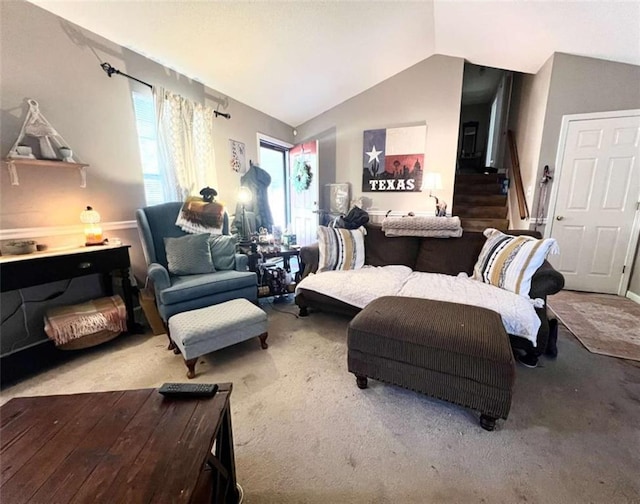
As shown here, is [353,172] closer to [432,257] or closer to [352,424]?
[432,257]

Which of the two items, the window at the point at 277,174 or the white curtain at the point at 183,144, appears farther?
the window at the point at 277,174

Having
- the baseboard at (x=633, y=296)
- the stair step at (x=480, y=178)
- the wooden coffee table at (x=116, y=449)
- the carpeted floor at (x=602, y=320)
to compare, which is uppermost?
the stair step at (x=480, y=178)

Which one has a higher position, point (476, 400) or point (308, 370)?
point (476, 400)

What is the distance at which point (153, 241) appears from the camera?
2477 millimetres

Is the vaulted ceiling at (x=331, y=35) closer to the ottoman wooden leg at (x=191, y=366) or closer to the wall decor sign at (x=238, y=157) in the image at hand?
the wall decor sign at (x=238, y=157)

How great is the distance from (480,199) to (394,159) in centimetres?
176

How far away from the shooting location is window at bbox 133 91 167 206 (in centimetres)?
262

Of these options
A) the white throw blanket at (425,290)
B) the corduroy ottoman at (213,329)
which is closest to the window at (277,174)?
the white throw blanket at (425,290)

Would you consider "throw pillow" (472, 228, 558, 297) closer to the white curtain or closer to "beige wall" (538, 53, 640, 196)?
"beige wall" (538, 53, 640, 196)

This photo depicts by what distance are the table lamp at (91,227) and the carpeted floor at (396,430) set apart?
863 mm

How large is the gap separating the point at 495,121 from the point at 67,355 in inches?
313

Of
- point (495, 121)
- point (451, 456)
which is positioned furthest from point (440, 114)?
point (451, 456)

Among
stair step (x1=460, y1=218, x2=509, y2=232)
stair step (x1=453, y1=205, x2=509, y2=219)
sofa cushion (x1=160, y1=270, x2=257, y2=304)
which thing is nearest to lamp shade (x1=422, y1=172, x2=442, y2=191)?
stair step (x1=460, y1=218, x2=509, y2=232)

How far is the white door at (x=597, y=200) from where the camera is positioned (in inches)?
117
